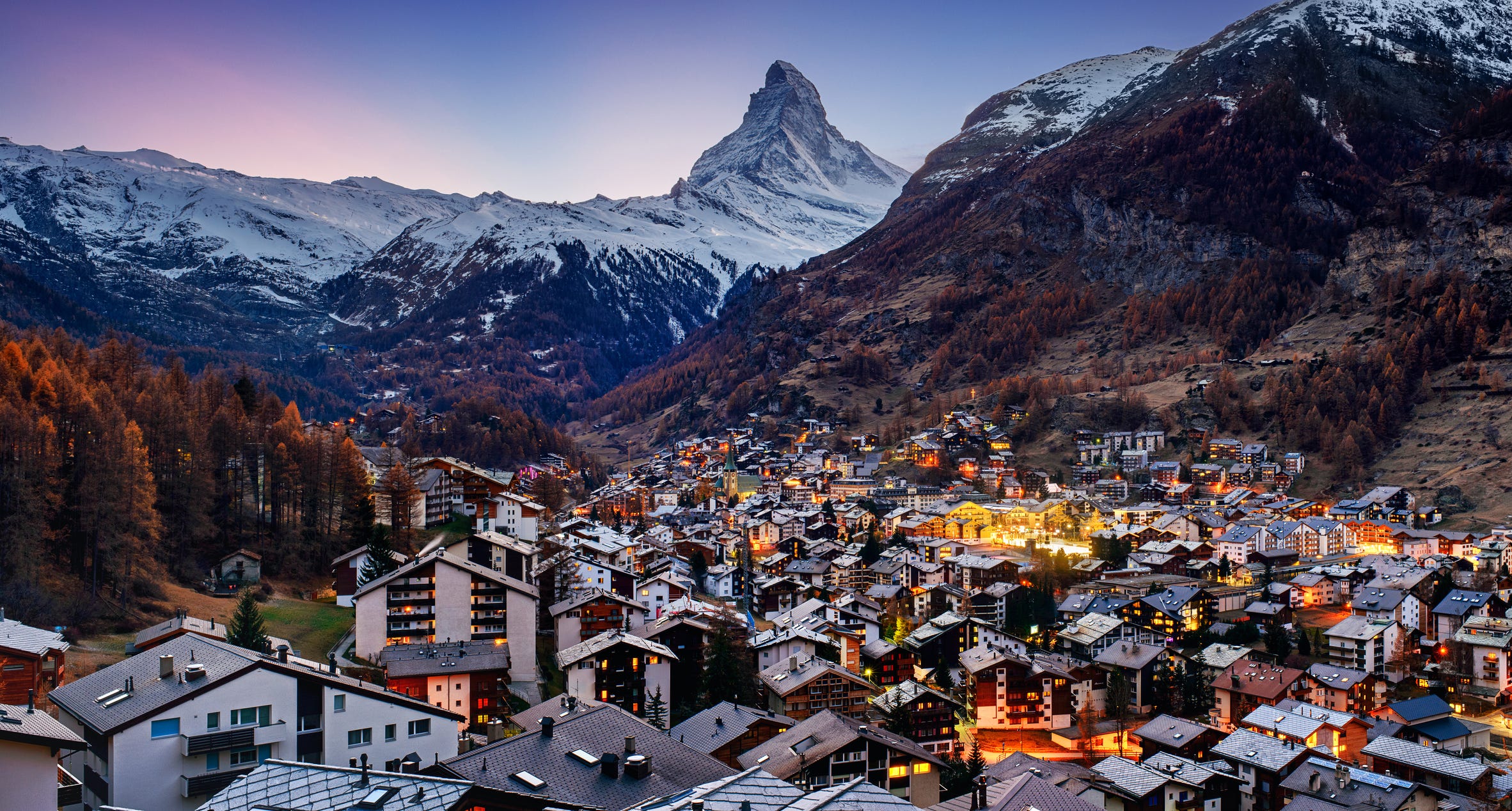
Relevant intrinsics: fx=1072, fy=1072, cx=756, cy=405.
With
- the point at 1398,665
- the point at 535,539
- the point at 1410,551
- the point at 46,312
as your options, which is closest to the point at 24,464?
the point at 535,539

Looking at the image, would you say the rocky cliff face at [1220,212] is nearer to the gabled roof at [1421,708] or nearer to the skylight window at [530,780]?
the gabled roof at [1421,708]

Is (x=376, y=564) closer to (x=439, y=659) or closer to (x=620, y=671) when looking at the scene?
(x=620, y=671)

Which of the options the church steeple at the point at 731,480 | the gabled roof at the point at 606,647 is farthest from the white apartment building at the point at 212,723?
the church steeple at the point at 731,480

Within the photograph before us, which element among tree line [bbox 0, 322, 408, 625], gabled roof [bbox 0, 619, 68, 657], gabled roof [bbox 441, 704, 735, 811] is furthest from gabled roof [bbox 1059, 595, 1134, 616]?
gabled roof [bbox 0, 619, 68, 657]

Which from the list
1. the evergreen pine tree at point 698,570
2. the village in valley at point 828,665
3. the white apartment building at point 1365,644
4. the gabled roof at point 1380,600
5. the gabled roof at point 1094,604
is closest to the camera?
the village in valley at point 828,665

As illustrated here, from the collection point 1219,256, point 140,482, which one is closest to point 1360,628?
point 140,482

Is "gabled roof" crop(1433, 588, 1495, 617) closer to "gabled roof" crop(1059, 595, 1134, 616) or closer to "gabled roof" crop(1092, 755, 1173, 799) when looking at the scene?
"gabled roof" crop(1059, 595, 1134, 616)

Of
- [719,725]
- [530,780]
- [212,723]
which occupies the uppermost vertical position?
[212,723]
